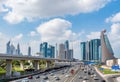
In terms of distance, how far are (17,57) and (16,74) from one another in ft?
44.0

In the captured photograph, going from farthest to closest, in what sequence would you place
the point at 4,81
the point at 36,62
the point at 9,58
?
the point at 36,62 → the point at 9,58 → the point at 4,81

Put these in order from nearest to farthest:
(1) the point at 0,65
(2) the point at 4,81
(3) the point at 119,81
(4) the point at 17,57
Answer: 1. (2) the point at 4,81
2. (3) the point at 119,81
3. (4) the point at 17,57
4. (1) the point at 0,65

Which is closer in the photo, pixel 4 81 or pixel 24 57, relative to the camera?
pixel 4 81

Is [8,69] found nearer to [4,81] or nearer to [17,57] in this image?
[17,57]

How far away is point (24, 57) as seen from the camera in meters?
141

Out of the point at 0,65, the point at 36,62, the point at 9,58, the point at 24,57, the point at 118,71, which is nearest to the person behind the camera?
the point at 9,58

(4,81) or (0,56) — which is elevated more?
(0,56)

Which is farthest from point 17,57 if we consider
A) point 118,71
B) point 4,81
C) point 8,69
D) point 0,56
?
point 118,71

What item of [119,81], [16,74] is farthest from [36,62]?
[119,81]

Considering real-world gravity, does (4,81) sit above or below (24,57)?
below

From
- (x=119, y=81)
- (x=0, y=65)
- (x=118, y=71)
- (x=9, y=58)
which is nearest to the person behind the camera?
(x=119, y=81)

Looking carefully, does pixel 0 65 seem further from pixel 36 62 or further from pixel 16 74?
pixel 16 74

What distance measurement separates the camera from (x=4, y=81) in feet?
291

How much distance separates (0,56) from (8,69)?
56.1ft
